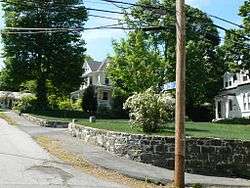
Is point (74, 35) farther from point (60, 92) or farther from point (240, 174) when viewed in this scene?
point (240, 174)

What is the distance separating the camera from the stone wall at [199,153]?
20172 millimetres

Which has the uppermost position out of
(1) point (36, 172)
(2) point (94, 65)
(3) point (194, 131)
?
(2) point (94, 65)

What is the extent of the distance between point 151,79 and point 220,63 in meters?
13.1

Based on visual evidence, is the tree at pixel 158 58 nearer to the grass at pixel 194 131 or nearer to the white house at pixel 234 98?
the white house at pixel 234 98

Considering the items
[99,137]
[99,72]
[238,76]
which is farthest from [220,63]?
[99,137]

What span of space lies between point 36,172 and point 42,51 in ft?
141

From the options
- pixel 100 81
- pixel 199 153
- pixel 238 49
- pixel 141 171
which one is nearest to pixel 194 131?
pixel 199 153

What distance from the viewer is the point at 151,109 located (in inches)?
885

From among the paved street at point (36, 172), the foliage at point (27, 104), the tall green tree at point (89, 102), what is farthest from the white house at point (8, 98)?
the paved street at point (36, 172)

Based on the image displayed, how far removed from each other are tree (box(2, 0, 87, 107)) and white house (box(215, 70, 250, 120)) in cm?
1784

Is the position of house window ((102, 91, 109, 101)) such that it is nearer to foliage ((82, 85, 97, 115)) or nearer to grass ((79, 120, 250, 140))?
foliage ((82, 85, 97, 115))

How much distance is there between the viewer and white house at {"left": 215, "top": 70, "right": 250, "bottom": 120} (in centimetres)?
6047

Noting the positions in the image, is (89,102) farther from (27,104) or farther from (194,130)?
(194,130)

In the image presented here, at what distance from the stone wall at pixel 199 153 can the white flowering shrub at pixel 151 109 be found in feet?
6.20
